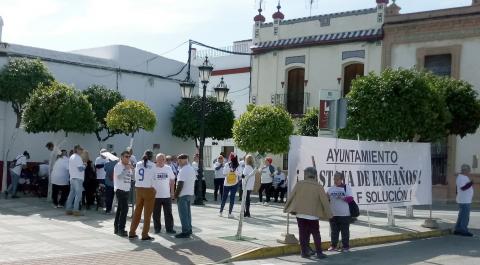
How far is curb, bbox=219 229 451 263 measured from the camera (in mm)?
10803

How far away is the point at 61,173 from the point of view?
1581 centimetres

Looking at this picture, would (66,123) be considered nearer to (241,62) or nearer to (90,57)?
(90,57)

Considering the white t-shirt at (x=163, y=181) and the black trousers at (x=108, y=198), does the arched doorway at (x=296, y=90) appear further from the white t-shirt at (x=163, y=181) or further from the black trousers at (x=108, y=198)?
the white t-shirt at (x=163, y=181)

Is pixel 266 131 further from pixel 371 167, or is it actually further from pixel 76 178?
pixel 76 178

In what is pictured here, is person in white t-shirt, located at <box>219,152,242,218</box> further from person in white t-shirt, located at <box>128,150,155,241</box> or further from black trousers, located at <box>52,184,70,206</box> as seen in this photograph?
black trousers, located at <box>52,184,70,206</box>

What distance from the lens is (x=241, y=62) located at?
3391 cm

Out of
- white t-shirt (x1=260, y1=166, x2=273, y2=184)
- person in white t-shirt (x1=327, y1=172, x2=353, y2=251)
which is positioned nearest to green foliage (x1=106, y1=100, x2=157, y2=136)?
white t-shirt (x1=260, y1=166, x2=273, y2=184)

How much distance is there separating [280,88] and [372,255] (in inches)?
720

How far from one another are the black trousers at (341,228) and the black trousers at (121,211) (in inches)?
157

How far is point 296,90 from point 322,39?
110 inches

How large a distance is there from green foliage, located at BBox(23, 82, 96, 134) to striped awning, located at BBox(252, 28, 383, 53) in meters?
13.0

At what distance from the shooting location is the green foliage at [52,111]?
58.1 ft

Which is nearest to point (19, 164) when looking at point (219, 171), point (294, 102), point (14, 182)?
point (14, 182)

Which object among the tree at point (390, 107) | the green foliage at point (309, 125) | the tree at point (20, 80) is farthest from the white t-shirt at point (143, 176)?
the green foliage at point (309, 125)
